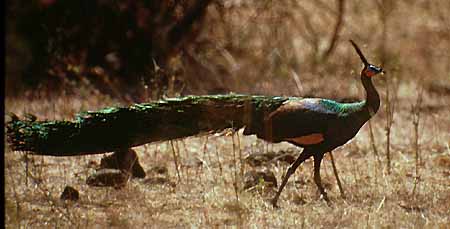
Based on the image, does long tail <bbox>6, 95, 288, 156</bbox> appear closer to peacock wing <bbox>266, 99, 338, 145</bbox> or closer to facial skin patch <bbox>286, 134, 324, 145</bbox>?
peacock wing <bbox>266, 99, 338, 145</bbox>

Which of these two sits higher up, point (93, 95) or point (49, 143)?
point (93, 95)

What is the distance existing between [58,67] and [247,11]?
1.91m

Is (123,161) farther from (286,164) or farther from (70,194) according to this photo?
(286,164)

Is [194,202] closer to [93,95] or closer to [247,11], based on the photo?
[93,95]

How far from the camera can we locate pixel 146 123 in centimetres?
503

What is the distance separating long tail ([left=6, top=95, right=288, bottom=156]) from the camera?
16.2ft

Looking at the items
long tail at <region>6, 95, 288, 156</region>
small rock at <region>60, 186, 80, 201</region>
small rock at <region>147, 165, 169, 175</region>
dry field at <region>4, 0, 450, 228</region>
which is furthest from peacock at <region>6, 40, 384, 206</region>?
small rock at <region>147, 165, 169, 175</region>

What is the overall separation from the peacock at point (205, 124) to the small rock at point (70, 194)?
266 millimetres

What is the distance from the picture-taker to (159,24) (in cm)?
900

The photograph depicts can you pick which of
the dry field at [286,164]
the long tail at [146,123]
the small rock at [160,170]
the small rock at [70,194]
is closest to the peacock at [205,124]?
the long tail at [146,123]

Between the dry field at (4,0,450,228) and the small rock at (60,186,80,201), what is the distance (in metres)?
0.05

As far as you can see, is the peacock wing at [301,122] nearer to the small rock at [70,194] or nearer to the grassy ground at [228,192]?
the grassy ground at [228,192]

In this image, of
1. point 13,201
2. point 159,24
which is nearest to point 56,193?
point 13,201

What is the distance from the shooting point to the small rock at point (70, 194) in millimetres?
5098
